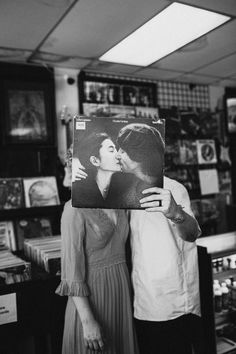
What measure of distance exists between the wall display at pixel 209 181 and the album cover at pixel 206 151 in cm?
13

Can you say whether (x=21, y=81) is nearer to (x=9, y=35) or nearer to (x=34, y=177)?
(x=9, y=35)

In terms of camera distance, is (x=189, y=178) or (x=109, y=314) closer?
(x=109, y=314)

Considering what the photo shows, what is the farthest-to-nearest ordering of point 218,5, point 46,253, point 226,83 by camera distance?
point 226,83 < point 218,5 < point 46,253

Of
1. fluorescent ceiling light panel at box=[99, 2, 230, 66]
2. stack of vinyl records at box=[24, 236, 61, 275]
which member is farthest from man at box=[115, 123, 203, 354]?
fluorescent ceiling light panel at box=[99, 2, 230, 66]

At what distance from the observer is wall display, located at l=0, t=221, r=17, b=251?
2836 mm

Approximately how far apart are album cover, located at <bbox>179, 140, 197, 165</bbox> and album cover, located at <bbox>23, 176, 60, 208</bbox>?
1709 mm

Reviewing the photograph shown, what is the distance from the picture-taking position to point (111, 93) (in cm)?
364

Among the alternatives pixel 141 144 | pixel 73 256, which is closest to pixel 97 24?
pixel 141 144

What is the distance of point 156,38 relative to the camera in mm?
2656

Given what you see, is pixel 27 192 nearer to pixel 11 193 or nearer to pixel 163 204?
pixel 11 193

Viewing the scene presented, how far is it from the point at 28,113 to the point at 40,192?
78 cm

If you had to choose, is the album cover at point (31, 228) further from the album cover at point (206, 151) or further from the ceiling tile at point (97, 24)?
the album cover at point (206, 151)

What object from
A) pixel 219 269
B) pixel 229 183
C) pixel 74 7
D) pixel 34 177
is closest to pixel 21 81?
pixel 34 177

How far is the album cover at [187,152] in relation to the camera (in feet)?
13.2
